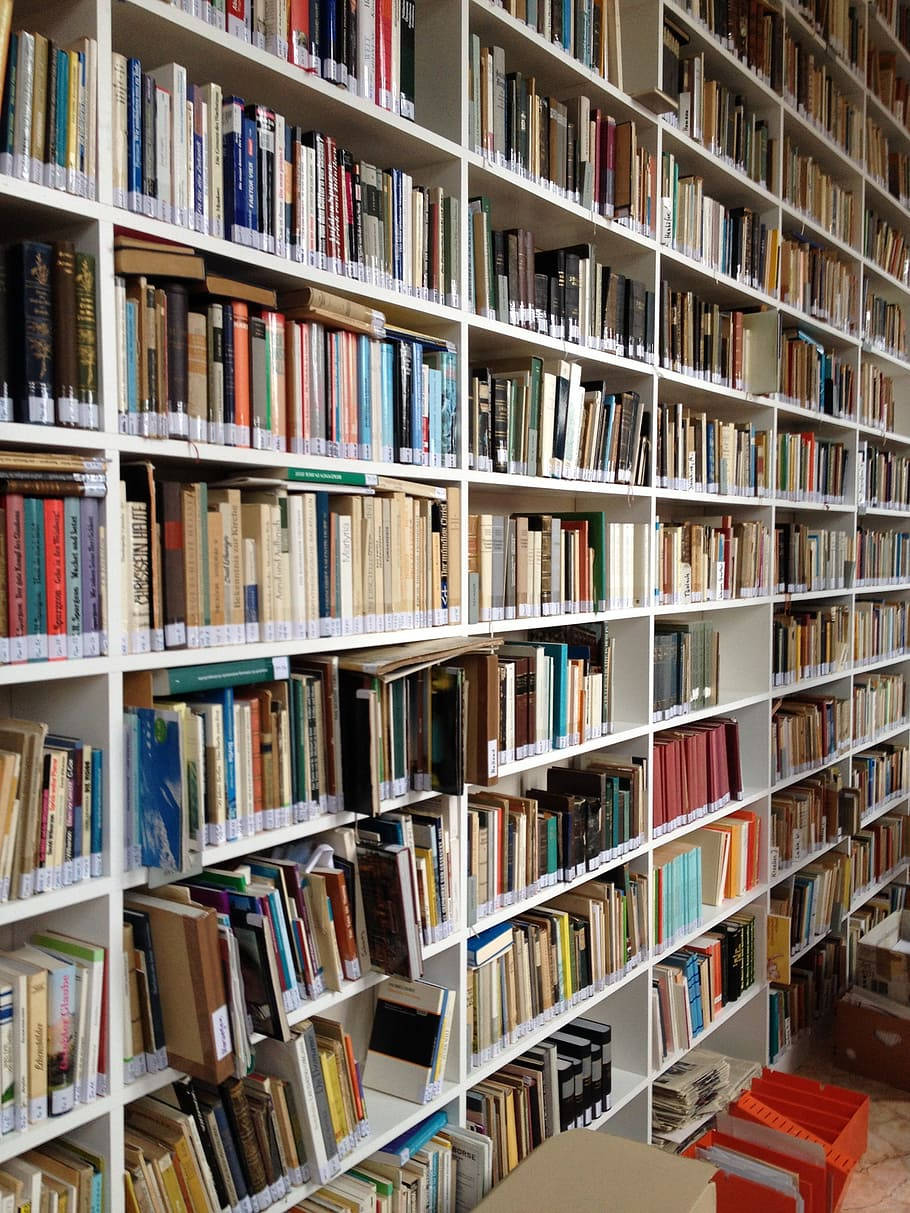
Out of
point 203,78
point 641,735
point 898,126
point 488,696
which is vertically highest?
point 898,126

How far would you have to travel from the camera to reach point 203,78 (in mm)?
1839

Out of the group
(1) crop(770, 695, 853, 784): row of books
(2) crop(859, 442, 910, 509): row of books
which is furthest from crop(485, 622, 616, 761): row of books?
(2) crop(859, 442, 910, 509): row of books

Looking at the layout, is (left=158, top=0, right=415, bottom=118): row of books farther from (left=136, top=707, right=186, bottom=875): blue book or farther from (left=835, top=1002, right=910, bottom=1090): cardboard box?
(left=835, top=1002, right=910, bottom=1090): cardboard box

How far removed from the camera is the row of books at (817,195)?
12.4 ft

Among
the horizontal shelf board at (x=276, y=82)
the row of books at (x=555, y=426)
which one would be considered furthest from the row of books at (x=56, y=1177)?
the horizontal shelf board at (x=276, y=82)

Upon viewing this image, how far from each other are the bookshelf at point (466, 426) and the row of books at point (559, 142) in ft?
0.14

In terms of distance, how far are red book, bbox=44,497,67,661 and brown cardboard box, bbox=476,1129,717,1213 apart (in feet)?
4.55

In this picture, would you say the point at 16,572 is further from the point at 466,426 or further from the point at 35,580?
the point at 466,426

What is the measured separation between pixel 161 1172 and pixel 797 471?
317cm

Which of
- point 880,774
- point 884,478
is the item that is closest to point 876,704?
point 880,774

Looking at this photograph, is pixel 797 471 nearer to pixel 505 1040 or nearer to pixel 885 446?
pixel 885 446

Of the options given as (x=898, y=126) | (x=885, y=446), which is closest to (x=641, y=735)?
(x=885, y=446)

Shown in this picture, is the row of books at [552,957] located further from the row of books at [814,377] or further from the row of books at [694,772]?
the row of books at [814,377]

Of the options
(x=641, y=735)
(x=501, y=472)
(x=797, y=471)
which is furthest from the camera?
(x=797, y=471)
